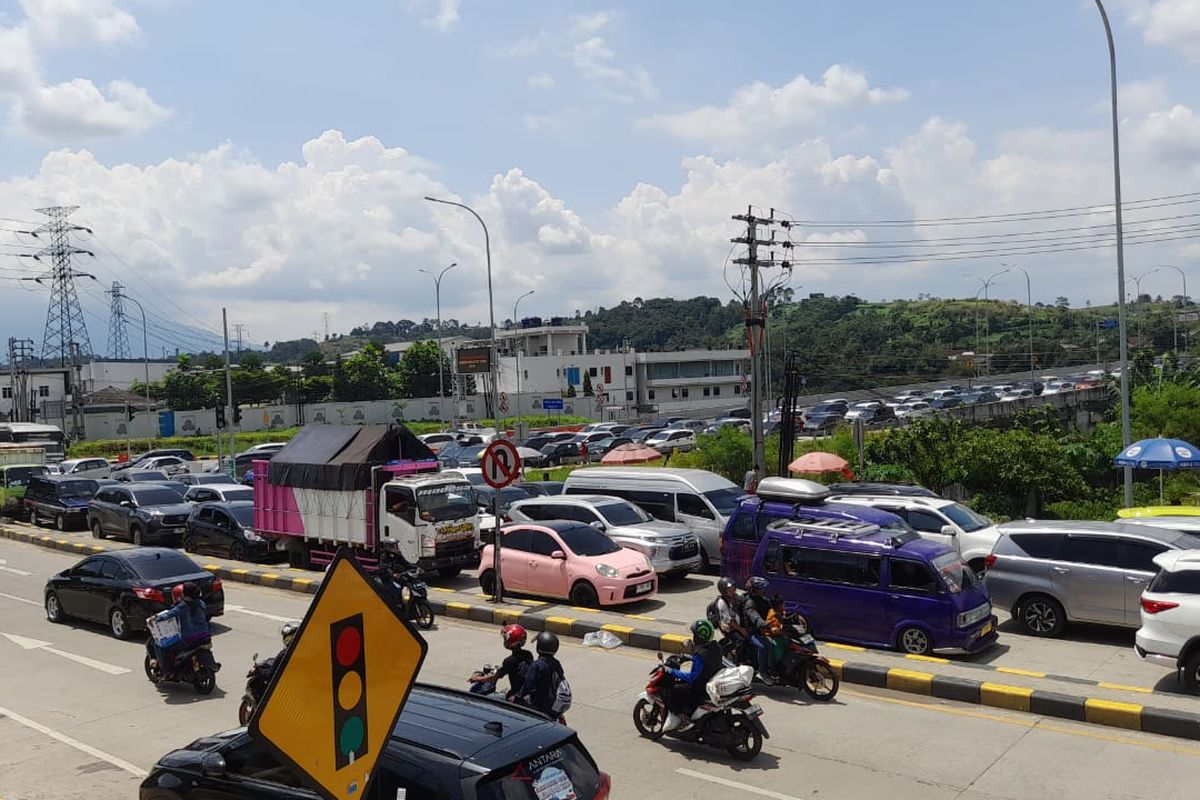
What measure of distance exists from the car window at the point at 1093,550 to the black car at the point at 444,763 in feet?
35.2

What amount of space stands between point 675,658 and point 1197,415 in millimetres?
28684

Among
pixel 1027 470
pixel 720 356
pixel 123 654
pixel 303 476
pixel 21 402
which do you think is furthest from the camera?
pixel 720 356

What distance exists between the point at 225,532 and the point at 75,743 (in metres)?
13.3

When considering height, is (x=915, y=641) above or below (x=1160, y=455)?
below

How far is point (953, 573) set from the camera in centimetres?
1298

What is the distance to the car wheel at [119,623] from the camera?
1527 cm

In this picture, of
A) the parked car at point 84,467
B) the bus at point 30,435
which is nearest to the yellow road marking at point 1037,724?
the parked car at point 84,467

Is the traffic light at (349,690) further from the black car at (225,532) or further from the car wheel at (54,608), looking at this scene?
the black car at (225,532)

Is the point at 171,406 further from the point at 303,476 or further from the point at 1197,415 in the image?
the point at 1197,415

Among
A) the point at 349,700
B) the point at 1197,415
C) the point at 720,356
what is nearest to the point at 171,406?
the point at 720,356

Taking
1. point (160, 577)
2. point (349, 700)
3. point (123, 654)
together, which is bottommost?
point (123, 654)

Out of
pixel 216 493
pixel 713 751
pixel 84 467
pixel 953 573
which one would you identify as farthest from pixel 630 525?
pixel 84 467

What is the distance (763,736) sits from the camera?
30.2ft

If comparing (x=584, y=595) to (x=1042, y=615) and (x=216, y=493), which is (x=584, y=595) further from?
(x=216, y=493)
